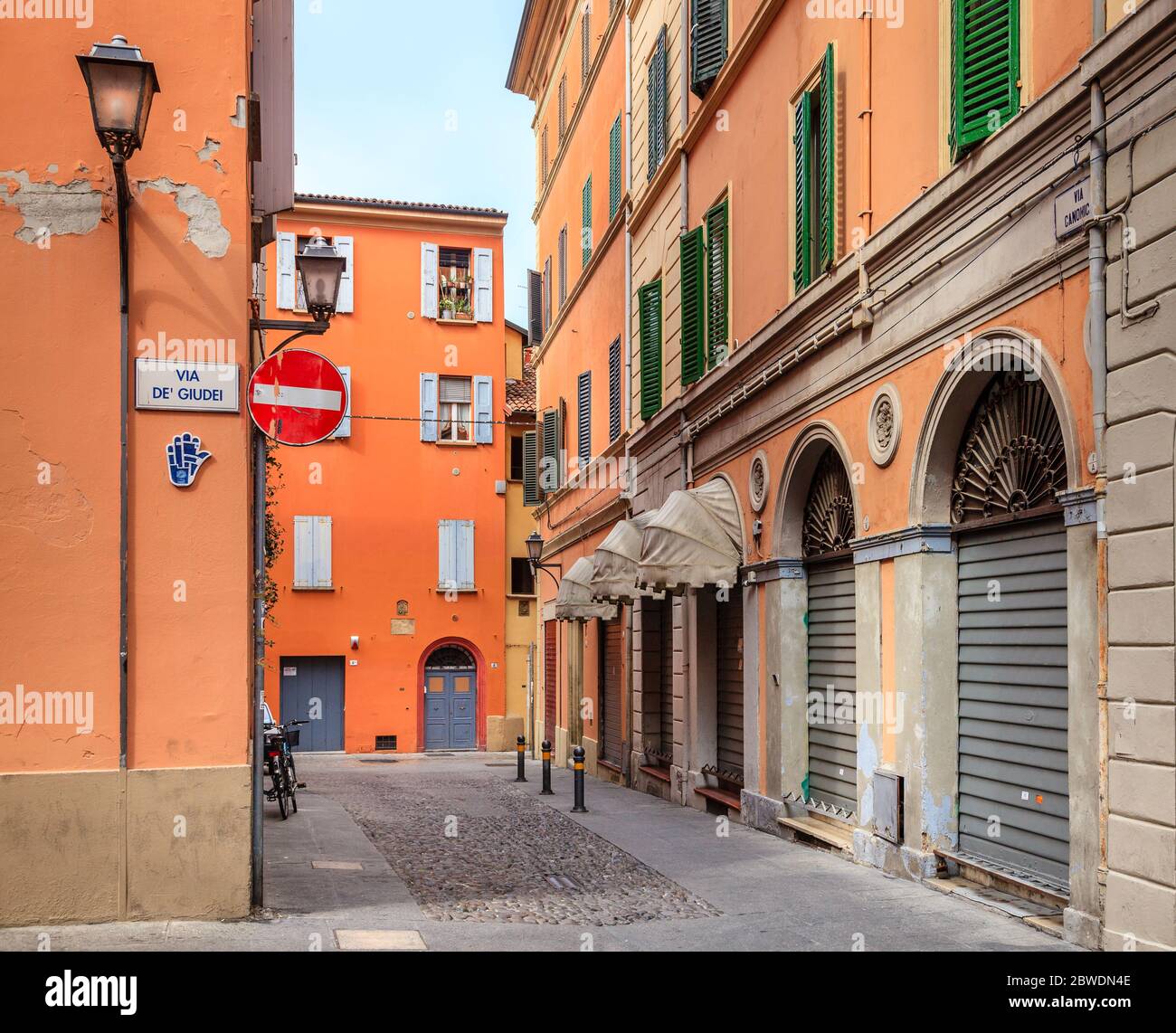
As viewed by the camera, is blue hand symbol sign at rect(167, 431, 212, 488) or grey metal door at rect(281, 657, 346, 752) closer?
blue hand symbol sign at rect(167, 431, 212, 488)

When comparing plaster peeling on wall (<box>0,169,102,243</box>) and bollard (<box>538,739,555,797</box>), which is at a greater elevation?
plaster peeling on wall (<box>0,169,102,243</box>)

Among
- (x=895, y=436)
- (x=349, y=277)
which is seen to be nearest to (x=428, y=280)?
(x=349, y=277)

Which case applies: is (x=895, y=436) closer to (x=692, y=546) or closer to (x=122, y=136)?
(x=692, y=546)

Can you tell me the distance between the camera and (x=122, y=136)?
24.8ft

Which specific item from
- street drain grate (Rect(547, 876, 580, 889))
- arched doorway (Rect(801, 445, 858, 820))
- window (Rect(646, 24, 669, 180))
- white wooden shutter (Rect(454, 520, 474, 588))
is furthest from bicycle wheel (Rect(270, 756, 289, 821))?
white wooden shutter (Rect(454, 520, 474, 588))

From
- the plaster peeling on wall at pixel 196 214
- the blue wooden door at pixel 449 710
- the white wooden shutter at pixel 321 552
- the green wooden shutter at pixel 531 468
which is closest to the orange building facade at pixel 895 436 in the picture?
the plaster peeling on wall at pixel 196 214

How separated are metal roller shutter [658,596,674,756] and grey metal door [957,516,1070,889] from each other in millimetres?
9347

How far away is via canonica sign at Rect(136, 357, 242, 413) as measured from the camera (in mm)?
8328

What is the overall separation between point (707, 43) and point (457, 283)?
2056 cm

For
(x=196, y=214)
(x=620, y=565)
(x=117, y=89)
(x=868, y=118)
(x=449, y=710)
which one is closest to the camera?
(x=117, y=89)

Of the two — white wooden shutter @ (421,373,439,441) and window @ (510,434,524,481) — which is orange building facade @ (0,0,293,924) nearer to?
white wooden shutter @ (421,373,439,441)

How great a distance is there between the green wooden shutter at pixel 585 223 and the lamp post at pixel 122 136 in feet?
56.5

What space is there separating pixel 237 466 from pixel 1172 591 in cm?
554

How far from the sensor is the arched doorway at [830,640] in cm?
1213
